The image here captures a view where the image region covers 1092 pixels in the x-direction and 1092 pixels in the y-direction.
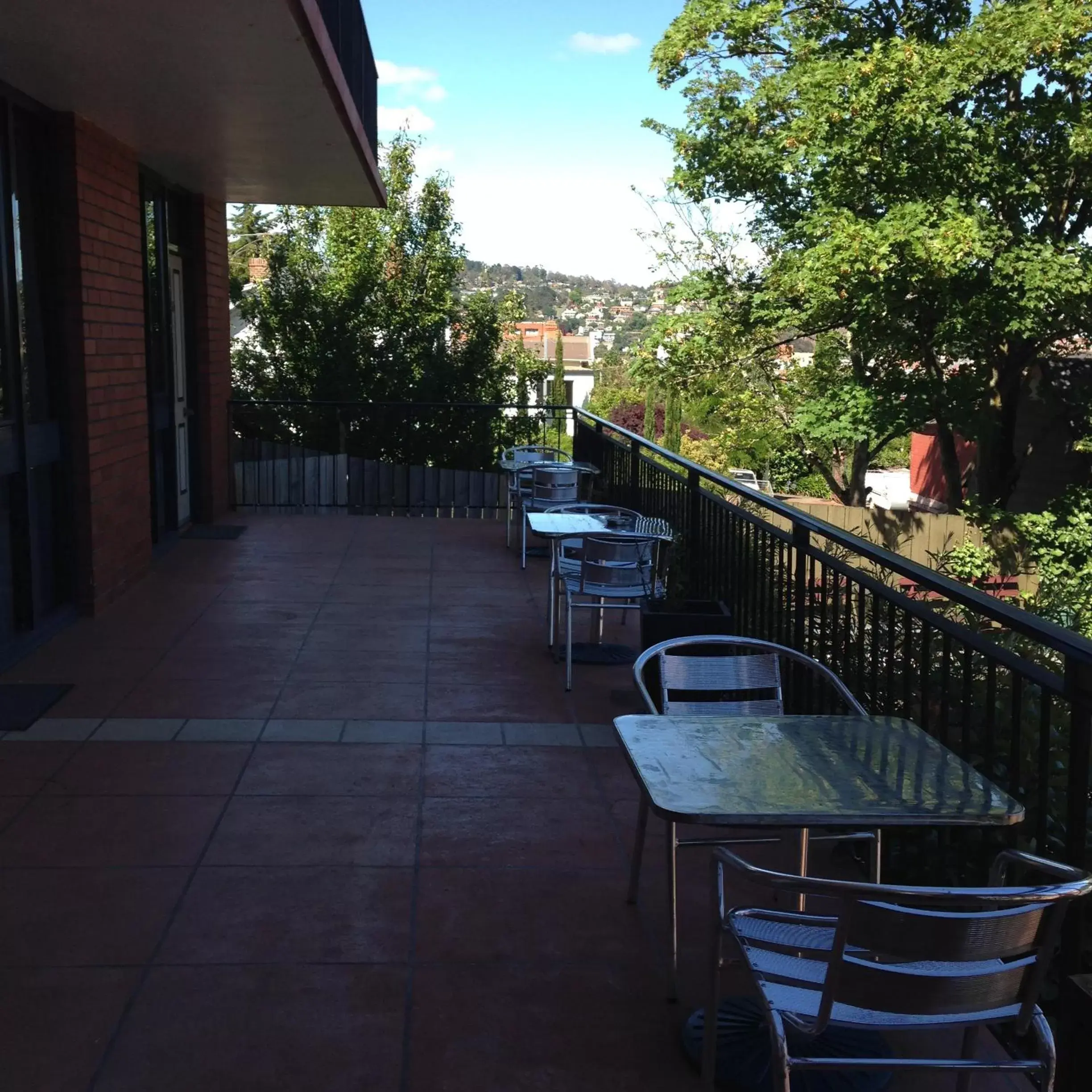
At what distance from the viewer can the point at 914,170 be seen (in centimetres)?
1602

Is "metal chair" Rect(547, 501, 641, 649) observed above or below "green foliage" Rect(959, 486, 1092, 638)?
above

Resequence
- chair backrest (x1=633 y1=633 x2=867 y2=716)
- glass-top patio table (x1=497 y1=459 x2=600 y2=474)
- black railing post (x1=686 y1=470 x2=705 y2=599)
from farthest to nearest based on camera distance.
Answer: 1. glass-top patio table (x1=497 y1=459 x2=600 y2=474)
2. black railing post (x1=686 y1=470 x2=705 y2=599)
3. chair backrest (x1=633 y1=633 x2=867 y2=716)

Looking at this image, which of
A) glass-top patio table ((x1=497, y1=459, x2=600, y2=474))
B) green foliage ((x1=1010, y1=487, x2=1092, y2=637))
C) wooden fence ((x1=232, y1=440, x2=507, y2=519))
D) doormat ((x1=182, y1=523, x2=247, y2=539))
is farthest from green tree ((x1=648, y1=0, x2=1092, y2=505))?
doormat ((x1=182, y1=523, x2=247, y2=539))

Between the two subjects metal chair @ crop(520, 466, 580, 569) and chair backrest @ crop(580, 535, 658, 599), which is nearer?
chair backrest @ crop(580, 535, 658, 599)

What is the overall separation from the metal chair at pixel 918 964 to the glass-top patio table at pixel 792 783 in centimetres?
20

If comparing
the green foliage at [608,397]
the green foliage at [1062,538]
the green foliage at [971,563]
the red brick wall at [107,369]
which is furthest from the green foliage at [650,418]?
the red brick wall at [107,369]


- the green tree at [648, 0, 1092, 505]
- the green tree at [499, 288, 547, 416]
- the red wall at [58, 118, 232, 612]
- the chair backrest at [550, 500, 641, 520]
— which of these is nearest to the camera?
the red wall at [58, 118, 232, 612]

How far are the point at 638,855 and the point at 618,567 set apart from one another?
2.71m

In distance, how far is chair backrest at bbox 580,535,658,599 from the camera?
6.04 m

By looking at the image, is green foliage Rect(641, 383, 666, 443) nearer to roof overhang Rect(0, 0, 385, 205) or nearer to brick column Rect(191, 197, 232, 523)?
brick column Rect(191, 197, 232, 523)

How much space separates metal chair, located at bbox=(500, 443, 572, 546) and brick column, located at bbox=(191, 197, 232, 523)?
270 cm

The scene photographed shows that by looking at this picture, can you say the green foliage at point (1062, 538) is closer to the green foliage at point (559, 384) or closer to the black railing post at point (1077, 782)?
the green foliage at point (559, 384)

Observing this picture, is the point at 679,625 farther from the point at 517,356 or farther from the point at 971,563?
the point at 971,563

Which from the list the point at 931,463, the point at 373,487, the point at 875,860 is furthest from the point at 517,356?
the point at 931,463
